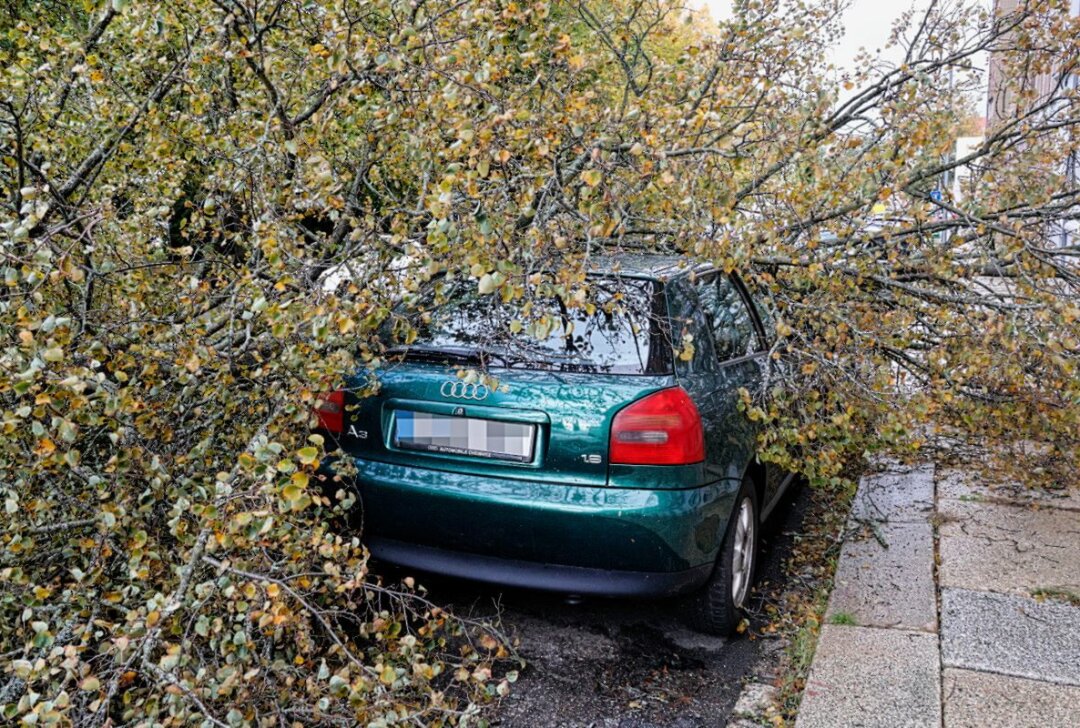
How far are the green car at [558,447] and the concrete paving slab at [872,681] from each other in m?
0.47

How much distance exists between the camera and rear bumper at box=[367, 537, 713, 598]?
3.26 metres

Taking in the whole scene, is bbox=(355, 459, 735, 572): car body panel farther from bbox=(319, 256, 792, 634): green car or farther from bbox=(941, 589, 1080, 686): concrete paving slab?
bbox=(941, 589, 1080, 686): concrete paving slab

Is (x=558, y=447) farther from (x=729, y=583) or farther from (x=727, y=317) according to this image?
(x=727, y=317)

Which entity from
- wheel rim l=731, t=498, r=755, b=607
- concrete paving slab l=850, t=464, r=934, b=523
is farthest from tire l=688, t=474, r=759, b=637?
concrete paving slab l=850, t=464, r=934, b=523

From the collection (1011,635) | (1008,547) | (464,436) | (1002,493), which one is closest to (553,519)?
(464,436)

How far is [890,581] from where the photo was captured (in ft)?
13.4

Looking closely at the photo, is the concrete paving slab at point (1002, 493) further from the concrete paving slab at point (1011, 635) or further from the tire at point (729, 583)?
the tire at point (729, 583)

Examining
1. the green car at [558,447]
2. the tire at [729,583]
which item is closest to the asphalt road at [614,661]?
the tire at [729,583]

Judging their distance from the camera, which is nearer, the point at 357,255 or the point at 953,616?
the point at 357,255

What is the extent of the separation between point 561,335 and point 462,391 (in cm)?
44

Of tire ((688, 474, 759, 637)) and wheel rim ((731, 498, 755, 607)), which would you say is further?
wheel rim ((731, 498, 755, 607))

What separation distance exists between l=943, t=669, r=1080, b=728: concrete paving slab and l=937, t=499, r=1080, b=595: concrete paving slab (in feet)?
2.93

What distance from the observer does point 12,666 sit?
83.2 inches

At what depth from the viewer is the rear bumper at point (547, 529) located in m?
3.20
